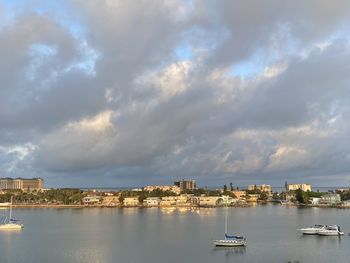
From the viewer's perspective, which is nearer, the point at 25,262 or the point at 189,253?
the point at 25,262

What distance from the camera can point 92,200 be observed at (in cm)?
14112

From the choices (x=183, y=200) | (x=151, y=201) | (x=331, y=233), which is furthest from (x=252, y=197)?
(x=331, y=233)

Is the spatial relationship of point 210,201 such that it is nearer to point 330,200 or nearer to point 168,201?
point 168,201

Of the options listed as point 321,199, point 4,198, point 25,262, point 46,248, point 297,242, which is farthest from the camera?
point 4,198

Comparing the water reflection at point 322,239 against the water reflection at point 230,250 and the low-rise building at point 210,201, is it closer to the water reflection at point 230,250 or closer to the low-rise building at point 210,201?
the water reflection at point 230,250

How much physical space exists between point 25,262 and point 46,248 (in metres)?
7.17

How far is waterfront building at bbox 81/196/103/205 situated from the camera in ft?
457

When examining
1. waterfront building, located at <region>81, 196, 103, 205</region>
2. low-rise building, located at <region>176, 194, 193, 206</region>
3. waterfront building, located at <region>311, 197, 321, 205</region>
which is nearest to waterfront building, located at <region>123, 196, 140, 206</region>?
waterfront building, located at <region>81, 196, 103, 205</region>

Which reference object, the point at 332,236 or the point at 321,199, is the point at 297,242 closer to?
the point at 332,236

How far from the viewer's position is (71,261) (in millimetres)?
35438

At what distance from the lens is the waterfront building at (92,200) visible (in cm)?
13939

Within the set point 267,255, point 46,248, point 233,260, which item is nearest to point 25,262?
point 46,248

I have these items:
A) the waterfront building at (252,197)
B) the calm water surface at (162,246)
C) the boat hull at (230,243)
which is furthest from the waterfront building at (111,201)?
the boat hull at (230,243)

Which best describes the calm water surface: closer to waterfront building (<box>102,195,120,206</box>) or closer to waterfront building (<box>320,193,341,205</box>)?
waterfront building (<box>320,193,341,205</box>)
